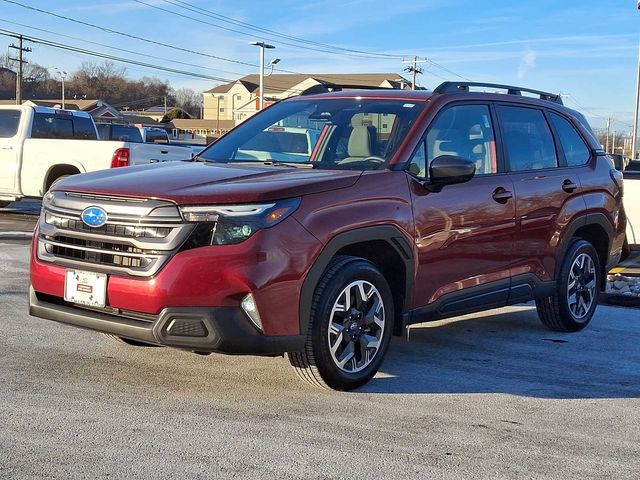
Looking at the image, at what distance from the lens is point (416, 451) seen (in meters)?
3.92

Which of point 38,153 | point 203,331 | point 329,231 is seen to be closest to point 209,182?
point 329,231

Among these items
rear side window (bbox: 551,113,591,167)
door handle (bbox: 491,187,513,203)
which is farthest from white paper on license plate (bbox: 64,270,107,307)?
rear side window (bbox: 551,113,591,167)

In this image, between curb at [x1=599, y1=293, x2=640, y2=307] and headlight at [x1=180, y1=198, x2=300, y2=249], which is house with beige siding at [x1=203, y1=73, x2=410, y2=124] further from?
headlight at [x1=180, y1=198, x2=300, y2=249]

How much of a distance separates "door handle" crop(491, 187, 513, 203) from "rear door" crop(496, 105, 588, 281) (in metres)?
0.13

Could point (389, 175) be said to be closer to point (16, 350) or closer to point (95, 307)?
point (95, 307)

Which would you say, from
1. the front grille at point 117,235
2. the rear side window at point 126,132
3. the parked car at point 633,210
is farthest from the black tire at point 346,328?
the rear side window at point 126,132

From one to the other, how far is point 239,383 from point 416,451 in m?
1.42

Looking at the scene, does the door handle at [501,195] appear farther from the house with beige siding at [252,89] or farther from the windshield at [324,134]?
the house with beige siding at [252,89]

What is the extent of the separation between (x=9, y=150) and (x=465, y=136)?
11131 millimetres

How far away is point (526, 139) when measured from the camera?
6.38 metres

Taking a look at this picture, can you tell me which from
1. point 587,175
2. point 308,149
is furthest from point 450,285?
point 587,175

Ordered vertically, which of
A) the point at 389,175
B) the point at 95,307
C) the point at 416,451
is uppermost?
the point at 389,175

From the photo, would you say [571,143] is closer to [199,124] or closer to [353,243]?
[353,243]

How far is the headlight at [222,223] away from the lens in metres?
4.23
